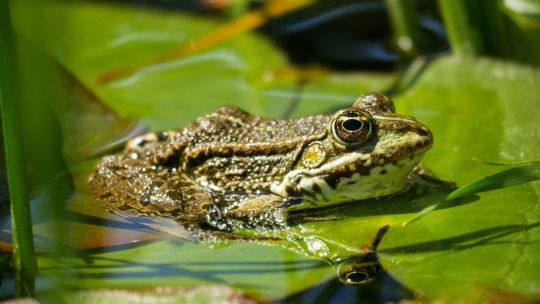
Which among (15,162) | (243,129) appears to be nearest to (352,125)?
(243,129)

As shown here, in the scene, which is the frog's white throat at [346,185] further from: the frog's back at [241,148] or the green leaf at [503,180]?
the green leaf at [503,180]

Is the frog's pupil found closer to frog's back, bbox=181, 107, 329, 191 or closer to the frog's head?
the frog's head

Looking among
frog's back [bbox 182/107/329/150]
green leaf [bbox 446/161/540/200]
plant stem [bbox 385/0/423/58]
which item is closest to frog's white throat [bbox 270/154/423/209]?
frog's back [bbox 182/107/329/150]

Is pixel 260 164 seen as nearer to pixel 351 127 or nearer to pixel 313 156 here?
pixel 313 156

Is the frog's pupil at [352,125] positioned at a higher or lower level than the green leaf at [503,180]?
higher

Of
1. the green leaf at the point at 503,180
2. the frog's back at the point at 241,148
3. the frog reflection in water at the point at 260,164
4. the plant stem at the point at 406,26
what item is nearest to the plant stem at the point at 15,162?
the frog reflection in water at the point at 260,164
